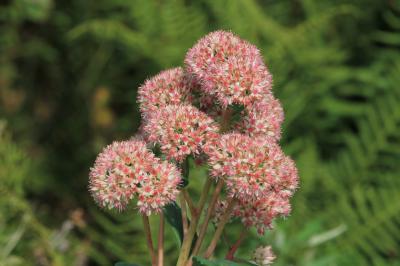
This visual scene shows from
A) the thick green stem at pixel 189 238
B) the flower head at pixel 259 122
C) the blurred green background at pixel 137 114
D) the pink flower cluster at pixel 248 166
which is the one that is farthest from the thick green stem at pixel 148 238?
the blurred green background at pixel 137 114

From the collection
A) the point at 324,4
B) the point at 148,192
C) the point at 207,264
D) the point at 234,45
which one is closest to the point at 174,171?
the point at 148,192

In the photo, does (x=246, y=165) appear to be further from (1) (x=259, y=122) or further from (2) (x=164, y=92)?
(2) (x=164, y=92)

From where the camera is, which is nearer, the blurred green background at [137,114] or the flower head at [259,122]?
the flower head at [259,122]

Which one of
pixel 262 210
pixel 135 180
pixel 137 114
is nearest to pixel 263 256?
pixel 262 210

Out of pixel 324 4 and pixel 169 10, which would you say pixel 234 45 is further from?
pixel 324 4

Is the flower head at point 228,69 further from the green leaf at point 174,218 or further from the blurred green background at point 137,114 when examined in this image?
the blurred green background at point 137,114
